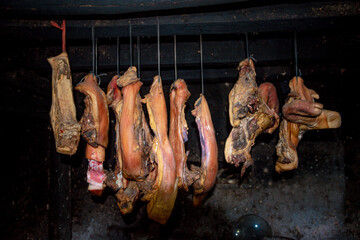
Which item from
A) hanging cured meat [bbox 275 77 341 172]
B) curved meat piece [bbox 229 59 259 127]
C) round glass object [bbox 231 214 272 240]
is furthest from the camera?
round glass object [bbox 231 214 272 240]

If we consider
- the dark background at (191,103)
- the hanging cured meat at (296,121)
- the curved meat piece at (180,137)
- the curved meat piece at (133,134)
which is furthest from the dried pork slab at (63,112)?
the hanging cured meat at (296,121)

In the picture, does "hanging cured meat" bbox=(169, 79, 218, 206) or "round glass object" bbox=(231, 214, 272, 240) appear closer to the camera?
"hanging cured meat" bbox=(169, 79, 218, 206)

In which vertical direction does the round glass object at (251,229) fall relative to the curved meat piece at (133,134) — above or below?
below

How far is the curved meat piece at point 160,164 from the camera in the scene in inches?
A: 89.3

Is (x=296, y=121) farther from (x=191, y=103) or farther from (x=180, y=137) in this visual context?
(x=191, y=103)

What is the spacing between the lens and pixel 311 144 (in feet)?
13.3

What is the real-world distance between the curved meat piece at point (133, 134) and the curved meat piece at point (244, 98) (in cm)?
77

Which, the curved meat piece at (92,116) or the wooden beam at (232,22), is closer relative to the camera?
the wooden beam at (232,22)

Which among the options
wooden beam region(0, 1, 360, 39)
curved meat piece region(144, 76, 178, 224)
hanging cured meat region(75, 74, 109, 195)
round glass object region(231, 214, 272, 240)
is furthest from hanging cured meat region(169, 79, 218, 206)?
round glass object region(231, 214, 272, 240)

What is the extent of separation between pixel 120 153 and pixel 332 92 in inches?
130

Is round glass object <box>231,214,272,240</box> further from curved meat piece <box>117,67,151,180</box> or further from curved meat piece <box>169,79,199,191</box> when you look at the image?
curved meat piece <box>117,67,151,180</box>

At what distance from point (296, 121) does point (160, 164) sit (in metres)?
1.33

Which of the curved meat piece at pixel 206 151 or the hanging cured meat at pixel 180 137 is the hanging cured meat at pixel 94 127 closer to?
the hanging cured meat at pixel 180 137

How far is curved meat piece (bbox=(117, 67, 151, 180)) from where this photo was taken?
2193 mm
